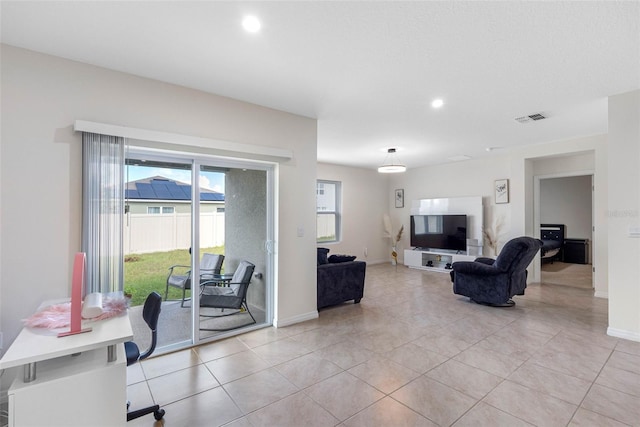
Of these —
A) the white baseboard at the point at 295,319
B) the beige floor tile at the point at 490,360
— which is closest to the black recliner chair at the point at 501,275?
the beige floor tile at the point at 490,360

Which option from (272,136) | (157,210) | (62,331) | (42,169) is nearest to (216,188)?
(157,210)

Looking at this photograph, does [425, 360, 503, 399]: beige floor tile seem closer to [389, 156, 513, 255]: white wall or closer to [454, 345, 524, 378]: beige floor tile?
[454, 345, 524, 378]: beige floor tile

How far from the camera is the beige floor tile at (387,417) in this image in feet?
6.35

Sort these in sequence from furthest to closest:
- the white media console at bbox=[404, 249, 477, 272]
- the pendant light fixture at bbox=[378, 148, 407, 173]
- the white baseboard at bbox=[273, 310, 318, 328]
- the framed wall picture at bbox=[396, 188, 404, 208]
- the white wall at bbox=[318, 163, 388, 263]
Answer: the framed wall picture at bbox=[396, 188, 404, 208] → the white wall at bbox=[318, 163, 388, 263] → the white media console at bbox=[404, 249, 477, 272] → the pendant light fixture at bbox=[378, 148, 407, 173] → the white baseboard at bbox=[273, 310, 318, 328]

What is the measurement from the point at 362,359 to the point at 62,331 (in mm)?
2309

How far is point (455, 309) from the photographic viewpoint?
14.2 ft

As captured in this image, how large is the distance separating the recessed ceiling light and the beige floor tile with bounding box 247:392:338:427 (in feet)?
8.87

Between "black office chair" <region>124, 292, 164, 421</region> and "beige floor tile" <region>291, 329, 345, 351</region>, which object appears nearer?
"black office chair" <region>124, 292, 164, 421</region>

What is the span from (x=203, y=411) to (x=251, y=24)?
2.73 metres

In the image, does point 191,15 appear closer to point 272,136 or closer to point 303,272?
point 272,136

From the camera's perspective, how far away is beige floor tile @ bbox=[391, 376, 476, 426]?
2.02 metres

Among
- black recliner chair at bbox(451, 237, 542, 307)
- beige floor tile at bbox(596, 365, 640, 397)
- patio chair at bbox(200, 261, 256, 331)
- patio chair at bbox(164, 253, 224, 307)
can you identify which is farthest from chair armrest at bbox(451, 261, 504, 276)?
patio chair at bbox(164, 253, 224, 307)

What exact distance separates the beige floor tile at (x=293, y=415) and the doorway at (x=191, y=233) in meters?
1.43

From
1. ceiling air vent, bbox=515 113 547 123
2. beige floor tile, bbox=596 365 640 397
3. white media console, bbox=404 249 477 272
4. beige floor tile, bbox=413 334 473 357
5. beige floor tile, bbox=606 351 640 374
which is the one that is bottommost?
beige floor tile, bbox=413 334 473 357
